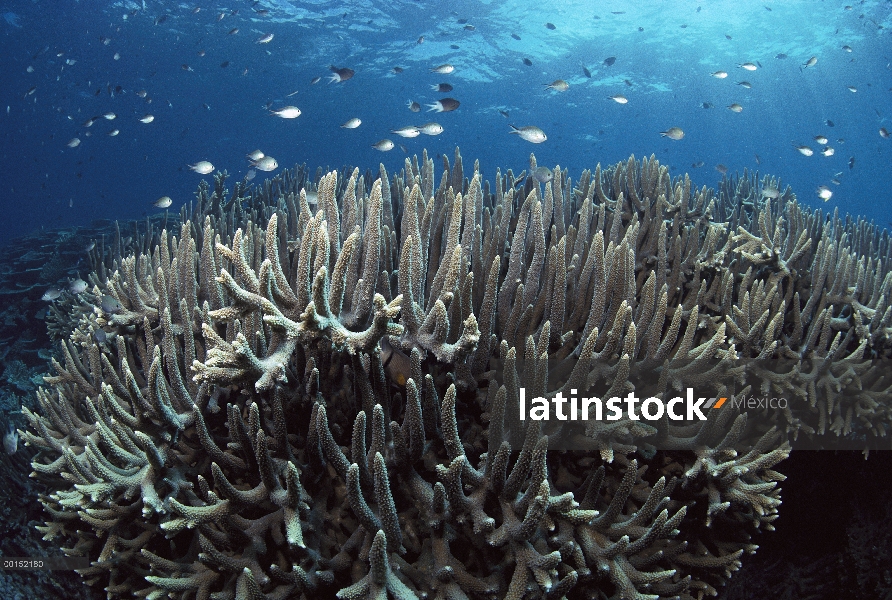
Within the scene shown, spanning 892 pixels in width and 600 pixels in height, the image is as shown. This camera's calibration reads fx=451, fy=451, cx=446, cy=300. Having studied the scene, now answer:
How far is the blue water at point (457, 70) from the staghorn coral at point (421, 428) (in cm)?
1511

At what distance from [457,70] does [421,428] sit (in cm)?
5578

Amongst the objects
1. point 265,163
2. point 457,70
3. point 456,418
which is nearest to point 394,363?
point 456,418

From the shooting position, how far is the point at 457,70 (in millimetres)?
51062

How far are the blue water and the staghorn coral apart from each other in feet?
49.6

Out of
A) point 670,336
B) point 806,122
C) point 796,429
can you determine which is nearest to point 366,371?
point 670,336

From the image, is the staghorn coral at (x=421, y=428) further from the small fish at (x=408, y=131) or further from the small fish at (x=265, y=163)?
the small fish at (x=408, y=131)

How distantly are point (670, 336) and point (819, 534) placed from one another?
2.41m

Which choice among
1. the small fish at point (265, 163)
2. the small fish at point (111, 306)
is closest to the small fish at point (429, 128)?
the small fish at point (265, 163)

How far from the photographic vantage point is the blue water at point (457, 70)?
1487 inches

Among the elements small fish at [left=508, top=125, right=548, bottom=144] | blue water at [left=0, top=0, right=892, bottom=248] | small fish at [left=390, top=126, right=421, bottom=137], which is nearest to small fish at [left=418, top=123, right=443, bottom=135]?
small fish at [left=390, top=126, right=421, bottom=137]

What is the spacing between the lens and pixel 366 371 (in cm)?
217

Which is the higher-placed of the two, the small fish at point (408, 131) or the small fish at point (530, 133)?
the small fish at point (530, 133)

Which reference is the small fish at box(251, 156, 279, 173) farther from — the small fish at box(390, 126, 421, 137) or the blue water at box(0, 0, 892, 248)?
the blue water at box(0, 0, 892, 248)

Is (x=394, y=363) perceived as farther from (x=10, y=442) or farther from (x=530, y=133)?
(x=530, y=133)
